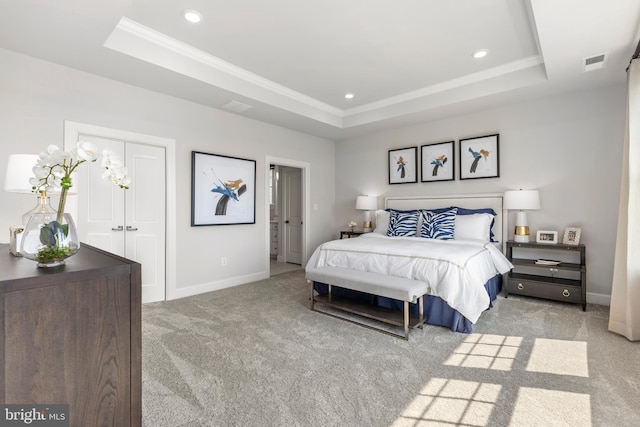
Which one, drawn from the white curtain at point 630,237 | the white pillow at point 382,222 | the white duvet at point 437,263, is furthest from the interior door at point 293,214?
the white curtain at point 630,237

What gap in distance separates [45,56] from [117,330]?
3.13 meters

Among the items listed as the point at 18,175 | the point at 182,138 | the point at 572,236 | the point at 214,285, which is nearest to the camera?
the point at 18,175

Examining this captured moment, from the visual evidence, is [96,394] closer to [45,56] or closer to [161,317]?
[161,317]

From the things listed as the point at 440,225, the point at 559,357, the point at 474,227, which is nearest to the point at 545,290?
the point at 474,227

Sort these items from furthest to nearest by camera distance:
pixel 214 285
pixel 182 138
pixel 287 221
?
pixel 287 221
pixel 214 285
pixel 182 138

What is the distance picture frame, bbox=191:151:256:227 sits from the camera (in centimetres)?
409

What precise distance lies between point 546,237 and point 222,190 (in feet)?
13.6

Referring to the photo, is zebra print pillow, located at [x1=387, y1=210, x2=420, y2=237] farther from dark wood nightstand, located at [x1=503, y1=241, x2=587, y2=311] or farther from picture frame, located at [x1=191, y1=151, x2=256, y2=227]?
picture frame, located at [x1=191, y1=151, x2=256, y2=227]

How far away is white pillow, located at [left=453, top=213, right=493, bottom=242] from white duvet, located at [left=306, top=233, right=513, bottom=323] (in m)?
0.20

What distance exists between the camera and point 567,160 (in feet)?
12.5

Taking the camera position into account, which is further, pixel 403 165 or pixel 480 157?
pixel 403 165

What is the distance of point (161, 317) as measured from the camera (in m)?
3.21
